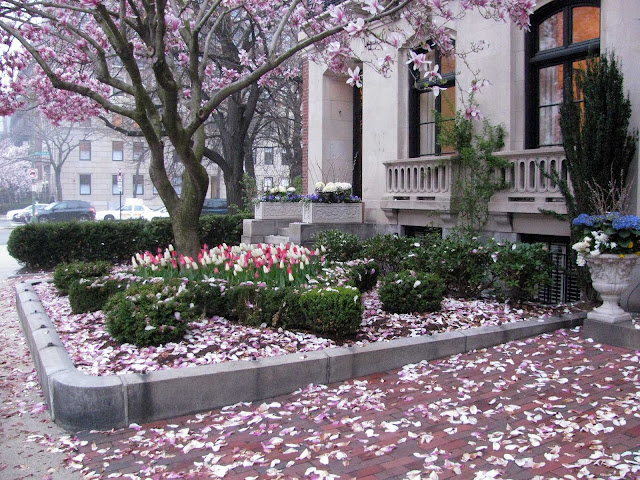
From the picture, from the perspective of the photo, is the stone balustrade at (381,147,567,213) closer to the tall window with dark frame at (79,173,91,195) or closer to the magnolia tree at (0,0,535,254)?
the magnolia tree at (0,0,535,254)

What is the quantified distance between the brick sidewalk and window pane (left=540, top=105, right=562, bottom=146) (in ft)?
16.9

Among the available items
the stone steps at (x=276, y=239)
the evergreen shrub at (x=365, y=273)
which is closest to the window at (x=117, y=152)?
the stone steps at (x=276, y=239)

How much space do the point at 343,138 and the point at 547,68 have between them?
21.8ft

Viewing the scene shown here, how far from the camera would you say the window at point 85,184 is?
5466 centimetres

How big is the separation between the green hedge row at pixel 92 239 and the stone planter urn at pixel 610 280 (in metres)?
11.3

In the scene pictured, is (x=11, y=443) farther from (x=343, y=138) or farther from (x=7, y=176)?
(x=7, y=176)

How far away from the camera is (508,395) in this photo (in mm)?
5391

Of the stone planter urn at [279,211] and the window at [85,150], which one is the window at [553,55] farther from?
the window at [85,150]

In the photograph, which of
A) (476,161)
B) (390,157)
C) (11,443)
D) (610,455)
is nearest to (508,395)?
(610,455)

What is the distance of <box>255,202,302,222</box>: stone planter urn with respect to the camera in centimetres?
1420

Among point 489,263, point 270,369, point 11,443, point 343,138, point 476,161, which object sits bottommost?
point 11,443

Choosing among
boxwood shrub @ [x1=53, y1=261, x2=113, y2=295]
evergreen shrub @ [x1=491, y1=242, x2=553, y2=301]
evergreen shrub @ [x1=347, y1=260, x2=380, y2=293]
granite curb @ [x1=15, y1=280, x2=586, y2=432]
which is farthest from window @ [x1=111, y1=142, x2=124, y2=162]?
evergreen shrub @ [x1=491, y1=242, x2=553, y2=301]

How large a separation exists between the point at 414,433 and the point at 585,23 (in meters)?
7.96

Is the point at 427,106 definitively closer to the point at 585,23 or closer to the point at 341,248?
the point at 585,23
